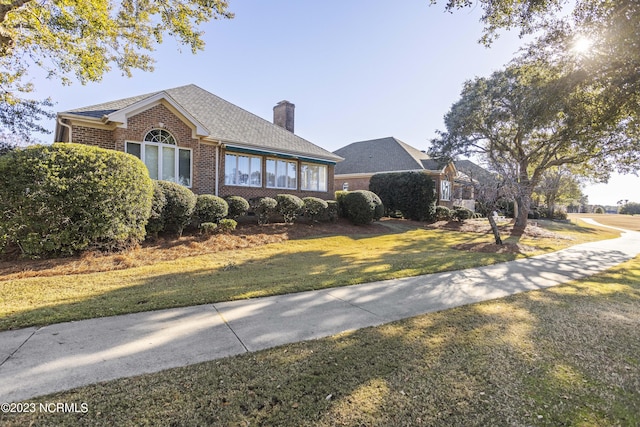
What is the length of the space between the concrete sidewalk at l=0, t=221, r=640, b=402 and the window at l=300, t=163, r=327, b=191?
11891 millimetres

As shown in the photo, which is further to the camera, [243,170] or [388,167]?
[388,167]

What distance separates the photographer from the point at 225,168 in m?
14.6

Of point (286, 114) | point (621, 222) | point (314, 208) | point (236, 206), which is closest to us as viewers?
Answer: point (236, 206)

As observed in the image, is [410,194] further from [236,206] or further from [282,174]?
[236,206]

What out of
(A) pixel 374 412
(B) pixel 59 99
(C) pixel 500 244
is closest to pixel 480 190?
(C) pixel 500 244

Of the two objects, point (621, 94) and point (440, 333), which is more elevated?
point (621, 94)

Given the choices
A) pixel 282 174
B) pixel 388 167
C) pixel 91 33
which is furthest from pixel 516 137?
pixel 91 33

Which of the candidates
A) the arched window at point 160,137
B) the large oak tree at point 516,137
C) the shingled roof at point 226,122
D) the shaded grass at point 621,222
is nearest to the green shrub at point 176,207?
the arched window at point 160,137

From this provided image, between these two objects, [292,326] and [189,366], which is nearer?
[189,366]

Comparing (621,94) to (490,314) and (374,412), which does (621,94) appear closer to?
(490,314)

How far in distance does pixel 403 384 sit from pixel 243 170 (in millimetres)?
13792

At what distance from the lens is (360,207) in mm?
16125

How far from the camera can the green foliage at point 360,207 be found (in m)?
16.1

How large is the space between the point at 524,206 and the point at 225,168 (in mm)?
19223
